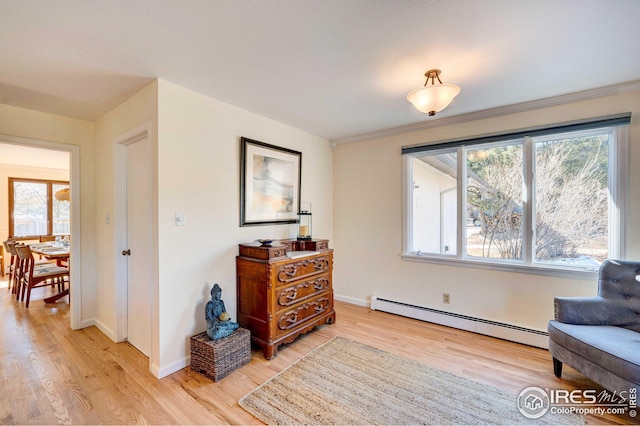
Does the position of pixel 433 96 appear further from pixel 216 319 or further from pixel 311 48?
pixel 216 319

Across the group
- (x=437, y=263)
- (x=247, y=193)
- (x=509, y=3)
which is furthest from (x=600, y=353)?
(x=247, y=193)

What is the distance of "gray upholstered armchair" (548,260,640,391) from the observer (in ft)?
5.73

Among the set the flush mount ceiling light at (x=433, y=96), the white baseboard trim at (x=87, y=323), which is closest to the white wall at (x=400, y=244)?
the flush mount ceiling light at (x=433, y=96)

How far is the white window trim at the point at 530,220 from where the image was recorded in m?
2.40

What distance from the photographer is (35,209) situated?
611 centimetres

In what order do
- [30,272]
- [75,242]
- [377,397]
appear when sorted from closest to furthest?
[377,397]
[75,242]
[30,272]

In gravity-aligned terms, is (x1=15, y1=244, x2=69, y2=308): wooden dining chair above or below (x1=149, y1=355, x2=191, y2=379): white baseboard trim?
above

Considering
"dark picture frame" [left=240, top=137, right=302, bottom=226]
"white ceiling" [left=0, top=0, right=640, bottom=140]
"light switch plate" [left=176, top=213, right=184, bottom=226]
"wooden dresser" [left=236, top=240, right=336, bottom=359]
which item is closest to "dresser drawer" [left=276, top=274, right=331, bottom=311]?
"wooden dresser" [left=236, top=240, right=336, bottom=359]

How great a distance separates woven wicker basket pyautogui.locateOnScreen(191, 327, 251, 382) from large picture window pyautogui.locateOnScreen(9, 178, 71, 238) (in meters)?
5.63

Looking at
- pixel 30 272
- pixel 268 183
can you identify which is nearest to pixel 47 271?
pixel 30 272

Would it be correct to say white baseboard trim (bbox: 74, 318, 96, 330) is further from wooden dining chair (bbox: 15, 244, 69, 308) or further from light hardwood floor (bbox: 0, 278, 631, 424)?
wooden dining chair (bbox: 15, 244, 69, 308)

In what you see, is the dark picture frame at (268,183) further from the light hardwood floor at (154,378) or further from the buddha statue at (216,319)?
the light hardwood floor at (154,378)

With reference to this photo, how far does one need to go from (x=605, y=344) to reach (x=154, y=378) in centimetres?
326

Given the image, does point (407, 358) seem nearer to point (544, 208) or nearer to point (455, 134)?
point (544, 208)
